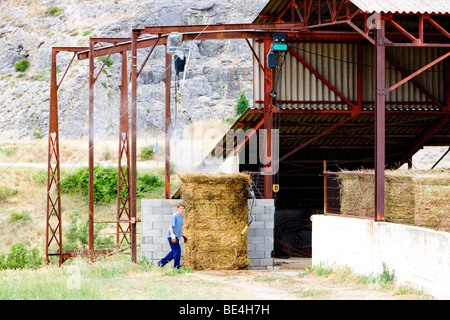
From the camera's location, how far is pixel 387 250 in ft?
42.5

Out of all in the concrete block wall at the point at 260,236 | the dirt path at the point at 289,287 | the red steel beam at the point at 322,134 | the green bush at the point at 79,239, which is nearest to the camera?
the dirt path at the point at 289,287

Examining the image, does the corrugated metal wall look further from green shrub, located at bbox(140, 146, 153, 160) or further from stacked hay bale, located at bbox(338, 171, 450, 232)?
green shrub, located at bbox(140, 146, 153, 160)

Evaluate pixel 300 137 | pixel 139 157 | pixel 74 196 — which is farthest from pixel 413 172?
pixel 139 157

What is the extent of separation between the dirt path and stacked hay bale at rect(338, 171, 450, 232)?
174 cm

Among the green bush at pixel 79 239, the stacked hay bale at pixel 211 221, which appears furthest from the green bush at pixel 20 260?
the stacked hay bale at pixel 211 221

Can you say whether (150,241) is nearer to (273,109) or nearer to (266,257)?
(266,257)

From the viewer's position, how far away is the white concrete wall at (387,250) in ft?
36.1

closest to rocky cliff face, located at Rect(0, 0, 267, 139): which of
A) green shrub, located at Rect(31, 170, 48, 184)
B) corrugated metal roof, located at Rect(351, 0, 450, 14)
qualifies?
green shrub, located at Rect(31, 170, 48, 184)

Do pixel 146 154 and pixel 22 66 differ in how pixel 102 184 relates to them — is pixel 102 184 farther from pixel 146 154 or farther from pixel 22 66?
pixel 22 66

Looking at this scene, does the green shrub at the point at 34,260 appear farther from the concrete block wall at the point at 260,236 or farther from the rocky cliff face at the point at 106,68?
the rocky cliff face at the point at 106,68

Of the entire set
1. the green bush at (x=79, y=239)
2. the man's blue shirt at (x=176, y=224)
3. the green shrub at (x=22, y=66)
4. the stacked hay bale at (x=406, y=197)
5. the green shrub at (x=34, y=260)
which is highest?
the green shrub at (x=22, y=66)

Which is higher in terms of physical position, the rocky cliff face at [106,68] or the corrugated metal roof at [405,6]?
the rocky cliff face at [106,68]

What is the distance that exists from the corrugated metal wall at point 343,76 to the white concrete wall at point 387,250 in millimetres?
6412

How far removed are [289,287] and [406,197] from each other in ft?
10.2
